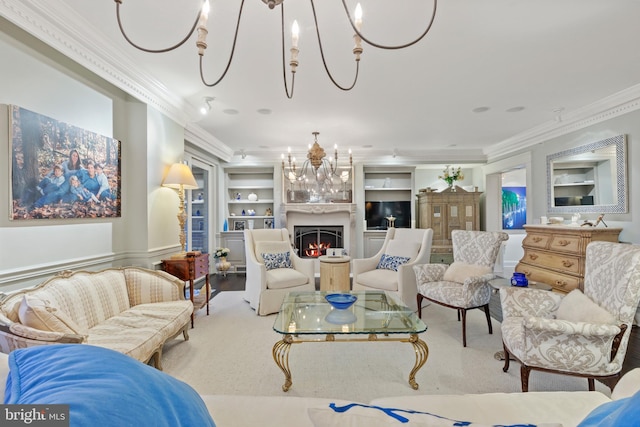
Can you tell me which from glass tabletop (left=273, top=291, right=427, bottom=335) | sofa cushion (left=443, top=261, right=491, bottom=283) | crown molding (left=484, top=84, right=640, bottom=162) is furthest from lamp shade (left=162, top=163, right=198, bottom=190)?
crown molding (left=484, top=84, right=640, bottom=162)

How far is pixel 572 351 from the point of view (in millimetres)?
1677

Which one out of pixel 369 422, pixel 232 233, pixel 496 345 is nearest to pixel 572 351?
pixel 496 345

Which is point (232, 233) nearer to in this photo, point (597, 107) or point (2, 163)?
point (2, 163)

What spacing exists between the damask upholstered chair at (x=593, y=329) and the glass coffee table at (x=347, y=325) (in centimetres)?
62

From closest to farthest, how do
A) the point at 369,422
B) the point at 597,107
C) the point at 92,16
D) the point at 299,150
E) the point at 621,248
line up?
the point at 369,422 < the point at 621,248 < the point at 92,16 < the point at 597,107 < the point at 299,150

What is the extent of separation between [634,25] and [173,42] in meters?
3.54

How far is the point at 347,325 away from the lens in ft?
7.09

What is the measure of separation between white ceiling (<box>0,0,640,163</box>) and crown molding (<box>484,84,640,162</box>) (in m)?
0.02

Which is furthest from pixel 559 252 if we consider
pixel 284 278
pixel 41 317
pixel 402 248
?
pixel 41 317

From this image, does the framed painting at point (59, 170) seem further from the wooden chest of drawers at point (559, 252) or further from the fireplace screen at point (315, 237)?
the wooden chest of drawers at point (559, 252)

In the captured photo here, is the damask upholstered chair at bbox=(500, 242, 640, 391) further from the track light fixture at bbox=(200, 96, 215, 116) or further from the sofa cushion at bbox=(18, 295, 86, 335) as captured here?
the track light fixture at bbox=(200, 96, 215, 116)

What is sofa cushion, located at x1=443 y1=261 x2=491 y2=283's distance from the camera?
3.02 meters

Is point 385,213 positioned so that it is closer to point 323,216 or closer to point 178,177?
point 323,216

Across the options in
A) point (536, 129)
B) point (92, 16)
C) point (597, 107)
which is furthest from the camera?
point (536, 129)
